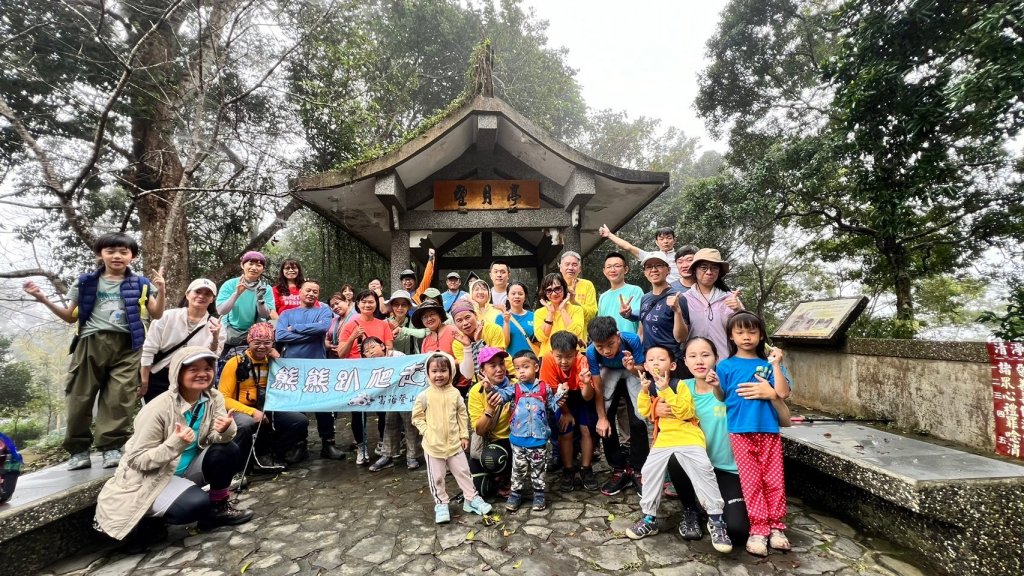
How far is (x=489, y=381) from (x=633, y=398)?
1.28 m

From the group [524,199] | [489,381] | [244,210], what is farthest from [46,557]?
[244,210]

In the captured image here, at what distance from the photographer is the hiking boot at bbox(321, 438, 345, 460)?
16.1ft

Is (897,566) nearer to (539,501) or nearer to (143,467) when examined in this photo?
(539,501)

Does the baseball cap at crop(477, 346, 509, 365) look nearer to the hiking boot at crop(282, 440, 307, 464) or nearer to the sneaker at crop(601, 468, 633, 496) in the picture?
the sneaker at crop(601, 468, 633, 496)

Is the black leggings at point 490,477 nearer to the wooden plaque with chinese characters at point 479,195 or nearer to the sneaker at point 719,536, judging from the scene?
the sneaker at point 719,536

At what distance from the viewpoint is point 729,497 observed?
2908 mm

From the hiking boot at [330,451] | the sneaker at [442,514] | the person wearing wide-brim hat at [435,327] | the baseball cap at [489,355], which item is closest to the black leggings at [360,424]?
the hiking boot at [330,451]

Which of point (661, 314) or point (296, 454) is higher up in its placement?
point (661, 314)

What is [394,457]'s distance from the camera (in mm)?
4723

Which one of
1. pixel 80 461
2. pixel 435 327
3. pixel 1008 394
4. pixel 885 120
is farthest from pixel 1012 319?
pixel 80 461

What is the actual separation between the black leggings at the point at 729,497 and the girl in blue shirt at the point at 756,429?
0.15 feet

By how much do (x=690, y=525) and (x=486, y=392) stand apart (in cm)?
179

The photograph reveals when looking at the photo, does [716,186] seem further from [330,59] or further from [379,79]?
[379,79]

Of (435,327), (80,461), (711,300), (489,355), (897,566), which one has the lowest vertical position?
(897,566)
